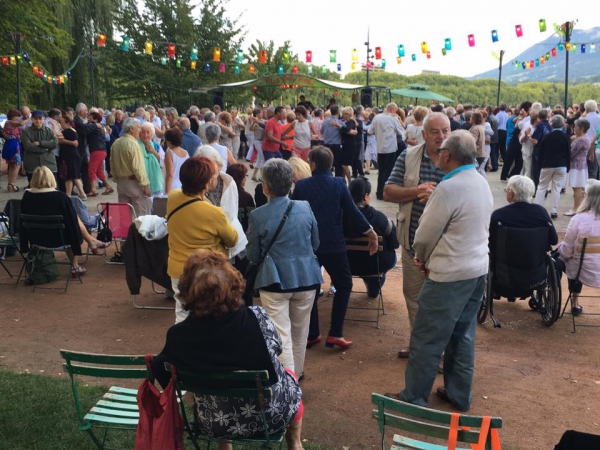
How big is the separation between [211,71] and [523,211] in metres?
30.6

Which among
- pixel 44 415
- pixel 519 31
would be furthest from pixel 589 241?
pixel 519 31

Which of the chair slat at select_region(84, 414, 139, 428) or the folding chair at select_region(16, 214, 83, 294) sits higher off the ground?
the folding chair at select_region(16, 214, 83, 294)

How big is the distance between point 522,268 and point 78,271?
5140 millimetres

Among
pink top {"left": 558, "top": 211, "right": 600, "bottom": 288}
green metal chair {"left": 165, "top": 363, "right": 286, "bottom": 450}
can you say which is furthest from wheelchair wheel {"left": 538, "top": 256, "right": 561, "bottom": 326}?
green metal chair {"left": 165, "top": 363, "right": 286, "bottom": 450}

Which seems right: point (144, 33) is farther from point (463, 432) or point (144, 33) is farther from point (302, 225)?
point (463, 432)

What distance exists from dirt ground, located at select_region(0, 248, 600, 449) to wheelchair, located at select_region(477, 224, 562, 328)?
36 centimetres

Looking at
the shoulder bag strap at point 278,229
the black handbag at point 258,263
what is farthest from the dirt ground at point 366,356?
the shoulder bag strap at point 278,229

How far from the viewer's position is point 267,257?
468 centimetres

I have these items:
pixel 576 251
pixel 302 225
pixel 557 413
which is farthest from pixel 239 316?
pixel 576 251

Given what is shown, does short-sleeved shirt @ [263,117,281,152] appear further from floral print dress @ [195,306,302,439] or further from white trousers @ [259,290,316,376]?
floral print dress @ [195,306,302,439]

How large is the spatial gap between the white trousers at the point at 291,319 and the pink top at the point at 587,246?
306 cm

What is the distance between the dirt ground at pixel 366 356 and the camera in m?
4.55

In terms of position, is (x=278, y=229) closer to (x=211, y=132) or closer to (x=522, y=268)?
(x=522, y=268)

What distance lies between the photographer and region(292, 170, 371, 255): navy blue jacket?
212 inches
